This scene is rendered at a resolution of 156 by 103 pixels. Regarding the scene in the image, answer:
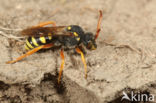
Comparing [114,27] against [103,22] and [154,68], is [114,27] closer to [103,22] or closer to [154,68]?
[103,22]

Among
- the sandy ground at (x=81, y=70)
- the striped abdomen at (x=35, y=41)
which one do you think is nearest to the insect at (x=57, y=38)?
the striped abdomen at (x=35, y=41)

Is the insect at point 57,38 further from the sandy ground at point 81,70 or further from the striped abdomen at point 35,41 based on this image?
the sandy ground at point 81,70

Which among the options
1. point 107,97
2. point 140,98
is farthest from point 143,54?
point 107,97

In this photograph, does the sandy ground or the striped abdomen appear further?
the striped abdomen

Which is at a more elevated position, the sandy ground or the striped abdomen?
the striped abdomen

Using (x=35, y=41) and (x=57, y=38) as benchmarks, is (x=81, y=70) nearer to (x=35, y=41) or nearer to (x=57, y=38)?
(x=57, y=38)

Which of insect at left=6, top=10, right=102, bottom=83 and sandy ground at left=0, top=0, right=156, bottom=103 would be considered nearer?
sandy ground at left=0, top=0, right=156, bottom=103

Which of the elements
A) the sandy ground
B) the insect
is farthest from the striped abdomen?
the sandy ground

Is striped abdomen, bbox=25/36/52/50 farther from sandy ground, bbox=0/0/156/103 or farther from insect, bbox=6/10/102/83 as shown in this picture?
sandy ground, bbox=0/0/156/103
